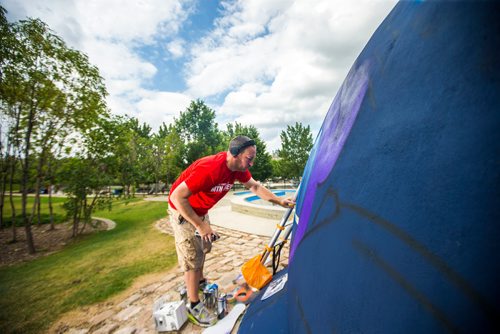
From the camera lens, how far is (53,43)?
21.2ft

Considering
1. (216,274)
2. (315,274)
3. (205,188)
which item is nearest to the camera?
(315,274)

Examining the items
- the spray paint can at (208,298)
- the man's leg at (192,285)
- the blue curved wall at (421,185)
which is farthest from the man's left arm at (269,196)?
the blue curved wall at (421,185)

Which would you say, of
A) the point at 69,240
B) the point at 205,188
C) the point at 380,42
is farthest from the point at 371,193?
the point at 69,240

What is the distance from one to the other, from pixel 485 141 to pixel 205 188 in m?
2.34

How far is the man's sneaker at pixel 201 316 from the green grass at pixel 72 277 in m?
1.95

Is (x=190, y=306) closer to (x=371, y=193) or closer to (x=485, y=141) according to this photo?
(x=371, y=193)

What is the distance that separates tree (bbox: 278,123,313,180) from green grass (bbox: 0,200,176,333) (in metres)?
29.8

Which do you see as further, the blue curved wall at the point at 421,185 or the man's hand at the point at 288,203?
the man's hand at the point at 288,203

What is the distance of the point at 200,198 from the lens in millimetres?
2764

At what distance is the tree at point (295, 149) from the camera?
34.1 meters

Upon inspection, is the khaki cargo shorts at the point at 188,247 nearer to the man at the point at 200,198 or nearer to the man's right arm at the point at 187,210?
the man at the point at 200,198

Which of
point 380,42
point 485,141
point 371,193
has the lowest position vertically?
point 371,193

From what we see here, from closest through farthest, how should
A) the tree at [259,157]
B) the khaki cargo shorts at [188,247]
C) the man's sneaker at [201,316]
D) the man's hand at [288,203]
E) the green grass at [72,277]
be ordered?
the man's sneaker at [201,316], the khaki cargo shorts at [188,247], the man's hand at [288,203], the green grass at [72,277], the tree at [259,157]

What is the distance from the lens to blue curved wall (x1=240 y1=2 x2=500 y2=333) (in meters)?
0.58
